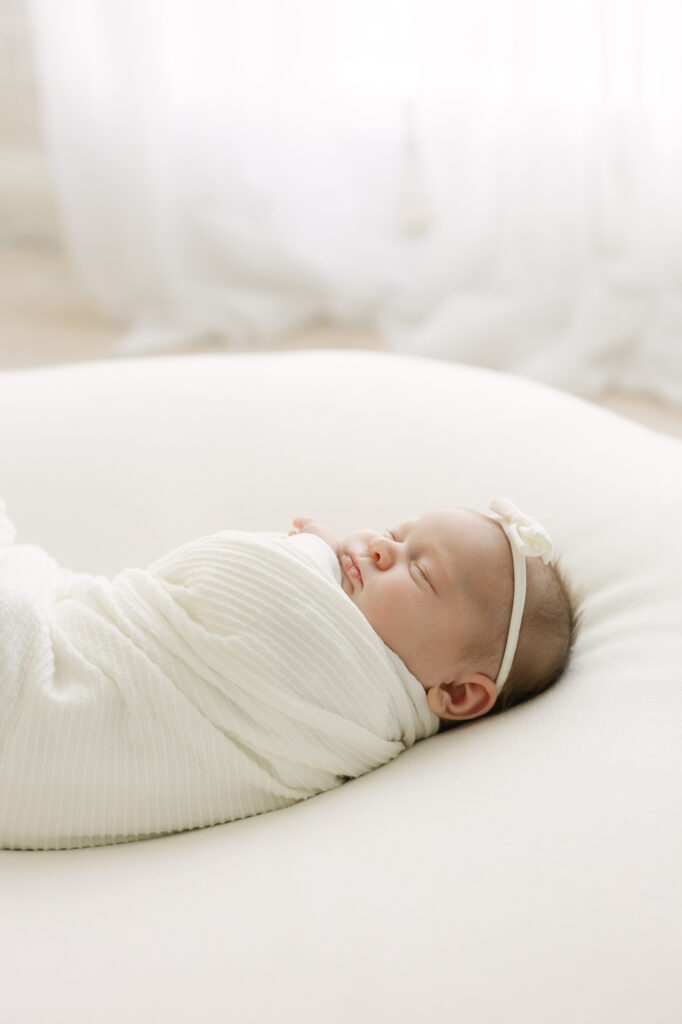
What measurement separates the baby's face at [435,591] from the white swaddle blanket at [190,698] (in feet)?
0.08

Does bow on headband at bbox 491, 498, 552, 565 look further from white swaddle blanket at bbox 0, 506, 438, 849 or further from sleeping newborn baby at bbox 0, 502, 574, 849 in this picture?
white swaddle blanket at bbox 0, 506, 438, 849

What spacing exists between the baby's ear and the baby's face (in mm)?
14

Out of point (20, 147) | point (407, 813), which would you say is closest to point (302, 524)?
point (407, 813)

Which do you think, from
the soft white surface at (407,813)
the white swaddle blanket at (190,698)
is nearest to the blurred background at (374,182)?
the soft white surface at (407,813)

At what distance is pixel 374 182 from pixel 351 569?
1932mm

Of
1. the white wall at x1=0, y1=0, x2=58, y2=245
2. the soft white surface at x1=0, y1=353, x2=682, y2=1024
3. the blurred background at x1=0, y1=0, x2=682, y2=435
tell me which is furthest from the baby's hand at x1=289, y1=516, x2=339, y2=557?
the white wall at x1=0, y1=0, x2=58, y2=245

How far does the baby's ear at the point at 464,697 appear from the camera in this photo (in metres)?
1.12

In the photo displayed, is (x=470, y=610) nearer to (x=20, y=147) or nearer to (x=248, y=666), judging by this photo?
(x=248, y=666)

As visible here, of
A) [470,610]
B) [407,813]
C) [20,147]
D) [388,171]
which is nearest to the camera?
[407,813]

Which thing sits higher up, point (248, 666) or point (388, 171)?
point (388, 171)

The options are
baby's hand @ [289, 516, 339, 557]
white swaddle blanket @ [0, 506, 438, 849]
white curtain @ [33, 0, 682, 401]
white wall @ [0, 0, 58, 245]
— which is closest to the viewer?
white swaddle blanket @ [0, 506, 438, 849]

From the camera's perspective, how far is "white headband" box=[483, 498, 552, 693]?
43.6 inches

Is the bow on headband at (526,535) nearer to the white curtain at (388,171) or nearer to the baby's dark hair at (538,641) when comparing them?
the baby's dark hair at (538,641)

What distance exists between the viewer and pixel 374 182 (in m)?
2.88
